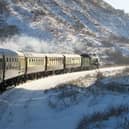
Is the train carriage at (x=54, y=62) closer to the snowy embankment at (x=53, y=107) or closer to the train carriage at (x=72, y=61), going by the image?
the train carriage at (x=72, y=61)

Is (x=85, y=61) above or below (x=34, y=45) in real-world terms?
below

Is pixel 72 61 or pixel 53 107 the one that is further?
pixel 72 61

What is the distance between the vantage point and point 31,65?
42.4m

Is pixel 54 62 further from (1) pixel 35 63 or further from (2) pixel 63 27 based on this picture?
(2) pixel 63 27

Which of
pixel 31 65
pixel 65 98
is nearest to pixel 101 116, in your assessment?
pixel 65 98

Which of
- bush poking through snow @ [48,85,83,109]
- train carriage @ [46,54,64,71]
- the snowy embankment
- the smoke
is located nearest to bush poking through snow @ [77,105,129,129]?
the snowy embankment

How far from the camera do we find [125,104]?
2266cm

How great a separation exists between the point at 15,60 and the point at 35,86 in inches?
140

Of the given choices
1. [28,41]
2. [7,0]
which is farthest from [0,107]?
[7,0]

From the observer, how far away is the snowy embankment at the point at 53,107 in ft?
73.6

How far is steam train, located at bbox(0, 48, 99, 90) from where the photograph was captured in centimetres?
3175

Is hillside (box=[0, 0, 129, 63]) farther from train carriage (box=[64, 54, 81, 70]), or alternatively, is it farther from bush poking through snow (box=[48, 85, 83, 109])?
bush poking through snow (box=[48, 85, 83, 109])

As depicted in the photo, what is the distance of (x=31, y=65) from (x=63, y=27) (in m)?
100

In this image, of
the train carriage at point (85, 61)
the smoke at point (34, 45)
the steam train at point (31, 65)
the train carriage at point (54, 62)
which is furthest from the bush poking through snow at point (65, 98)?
the smoke at point (34, 45)
